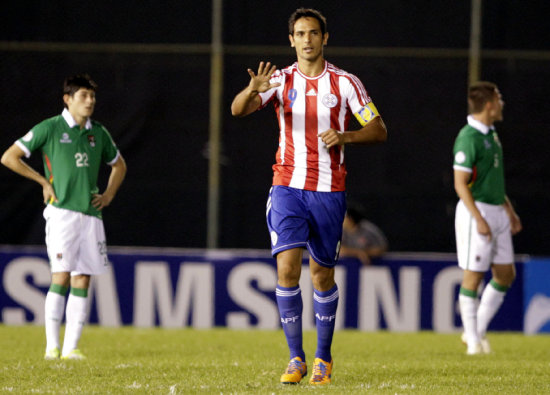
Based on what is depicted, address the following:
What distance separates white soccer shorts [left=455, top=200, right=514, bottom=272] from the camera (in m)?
7.79

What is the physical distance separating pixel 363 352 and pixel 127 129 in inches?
177

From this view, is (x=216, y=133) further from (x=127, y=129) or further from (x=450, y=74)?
(x=450, y=74)

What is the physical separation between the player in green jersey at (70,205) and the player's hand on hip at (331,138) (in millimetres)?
2417

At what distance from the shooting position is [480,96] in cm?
796

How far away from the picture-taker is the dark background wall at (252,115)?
11.3m

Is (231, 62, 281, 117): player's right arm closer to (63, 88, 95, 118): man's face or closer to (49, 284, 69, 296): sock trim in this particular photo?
(63, 88, 95, 118): man's face

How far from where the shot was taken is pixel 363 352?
8125 mm

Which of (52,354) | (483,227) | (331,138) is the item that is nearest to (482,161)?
(483,227)

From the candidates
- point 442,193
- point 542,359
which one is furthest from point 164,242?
point 542,359

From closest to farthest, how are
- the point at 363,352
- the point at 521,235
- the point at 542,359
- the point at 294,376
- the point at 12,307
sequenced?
the point at 294,376 → the point at 542,359 → the point at 363,352 → the point at 12,307 → the point at 521,235

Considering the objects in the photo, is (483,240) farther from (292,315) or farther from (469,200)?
(292,315)

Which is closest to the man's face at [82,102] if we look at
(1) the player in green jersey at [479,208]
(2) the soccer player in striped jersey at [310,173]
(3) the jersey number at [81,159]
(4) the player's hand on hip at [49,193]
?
(3) the jersey number at [81,159]

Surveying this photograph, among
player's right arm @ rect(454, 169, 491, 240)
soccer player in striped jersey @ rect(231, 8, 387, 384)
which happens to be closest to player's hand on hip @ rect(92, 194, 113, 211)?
soccer player in striped jersey @ rect(231, 8, 387, 384)

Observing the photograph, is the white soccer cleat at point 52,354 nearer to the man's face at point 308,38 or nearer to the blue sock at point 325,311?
the blue sock at point 325,311
